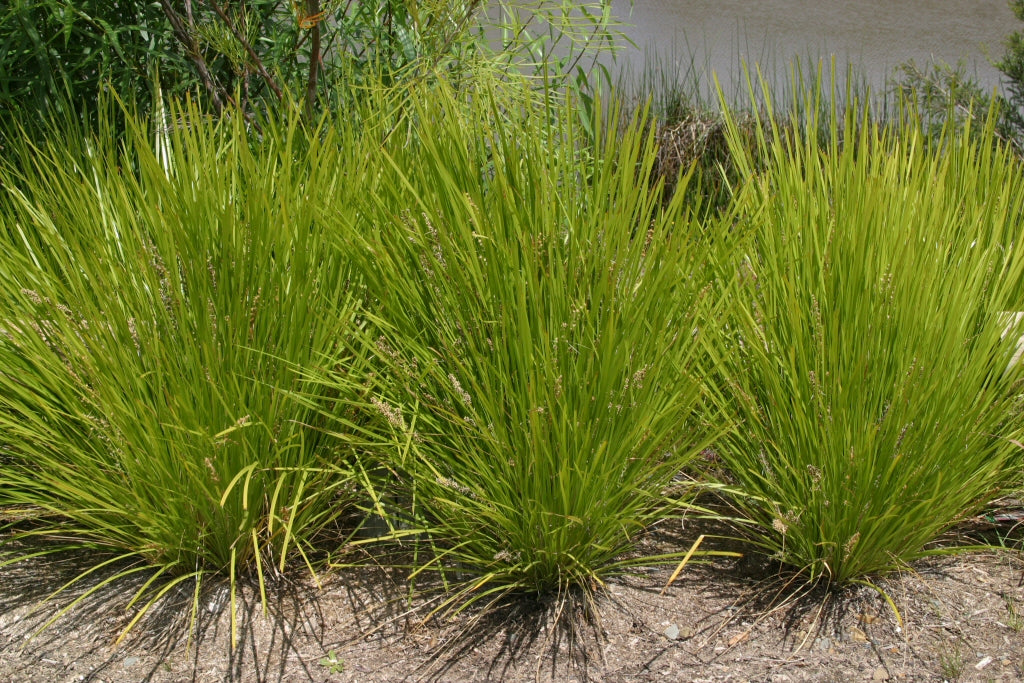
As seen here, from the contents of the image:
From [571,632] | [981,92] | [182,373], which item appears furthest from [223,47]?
[981,92]

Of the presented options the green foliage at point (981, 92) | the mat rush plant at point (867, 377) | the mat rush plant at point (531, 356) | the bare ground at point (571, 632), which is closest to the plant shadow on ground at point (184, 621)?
the bare ground at point (571, 632)

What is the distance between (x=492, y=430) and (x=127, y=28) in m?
1.83

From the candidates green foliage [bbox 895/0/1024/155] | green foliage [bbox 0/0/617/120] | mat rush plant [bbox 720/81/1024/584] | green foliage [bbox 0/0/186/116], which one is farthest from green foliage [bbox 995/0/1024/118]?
green foliage [bbox 0/0/186/116]

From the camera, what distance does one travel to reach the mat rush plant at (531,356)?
157 cm

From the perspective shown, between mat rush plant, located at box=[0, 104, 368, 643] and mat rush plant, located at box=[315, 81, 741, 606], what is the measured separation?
15 cm

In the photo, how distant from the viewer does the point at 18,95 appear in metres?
2.86

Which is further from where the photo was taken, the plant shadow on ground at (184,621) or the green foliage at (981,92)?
the green foliage at (981,92)

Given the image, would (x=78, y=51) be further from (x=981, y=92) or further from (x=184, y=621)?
(x=981, y=92)

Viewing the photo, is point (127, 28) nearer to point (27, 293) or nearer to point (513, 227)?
point (27, 293)

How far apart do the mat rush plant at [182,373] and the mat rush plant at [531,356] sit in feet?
0.49

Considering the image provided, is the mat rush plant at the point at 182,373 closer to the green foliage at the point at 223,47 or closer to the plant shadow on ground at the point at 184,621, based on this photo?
the plant shadow on ground at the point at 184,621

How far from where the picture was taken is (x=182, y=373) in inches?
67.2

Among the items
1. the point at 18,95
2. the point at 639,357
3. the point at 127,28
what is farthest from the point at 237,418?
the point at 18,95

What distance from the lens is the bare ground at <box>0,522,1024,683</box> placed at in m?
1.58
